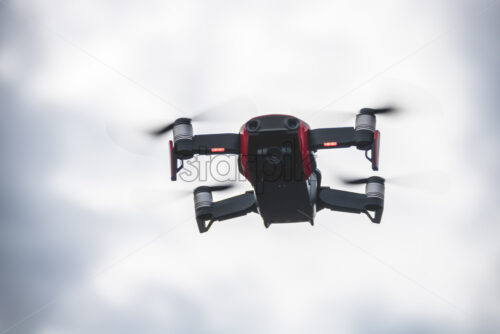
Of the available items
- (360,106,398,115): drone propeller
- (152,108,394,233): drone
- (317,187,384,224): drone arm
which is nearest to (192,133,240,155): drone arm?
(152,108,394,233): drone

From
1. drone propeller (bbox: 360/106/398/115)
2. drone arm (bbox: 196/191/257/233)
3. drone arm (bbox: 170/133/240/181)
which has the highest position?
drone propeller (bbox: 360/106/398/115)

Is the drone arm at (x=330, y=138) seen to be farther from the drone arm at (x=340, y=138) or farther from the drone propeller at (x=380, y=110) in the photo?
the drone propeller at (x=380, y=110)

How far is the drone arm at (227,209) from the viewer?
25281mm

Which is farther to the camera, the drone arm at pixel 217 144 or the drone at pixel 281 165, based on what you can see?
the drone arm at pixel 217 144

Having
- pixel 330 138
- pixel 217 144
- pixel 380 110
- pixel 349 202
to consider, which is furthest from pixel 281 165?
pixel 380 110

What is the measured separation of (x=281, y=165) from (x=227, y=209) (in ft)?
9.22

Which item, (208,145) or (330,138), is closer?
(330,138)

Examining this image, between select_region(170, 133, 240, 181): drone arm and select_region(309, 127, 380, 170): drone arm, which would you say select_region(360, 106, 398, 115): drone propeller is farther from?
select_region(170, 133, 240, 181): drone arm

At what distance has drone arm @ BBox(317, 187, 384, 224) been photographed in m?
24.7

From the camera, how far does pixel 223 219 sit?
2552cm

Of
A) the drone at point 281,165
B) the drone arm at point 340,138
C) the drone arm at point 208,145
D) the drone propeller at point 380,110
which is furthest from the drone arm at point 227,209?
the drone propeller at point 380,110

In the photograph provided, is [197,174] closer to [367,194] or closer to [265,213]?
[265,213]

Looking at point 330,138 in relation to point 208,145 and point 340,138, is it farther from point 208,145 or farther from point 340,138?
point 208,145

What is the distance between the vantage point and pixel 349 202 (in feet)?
82.0
